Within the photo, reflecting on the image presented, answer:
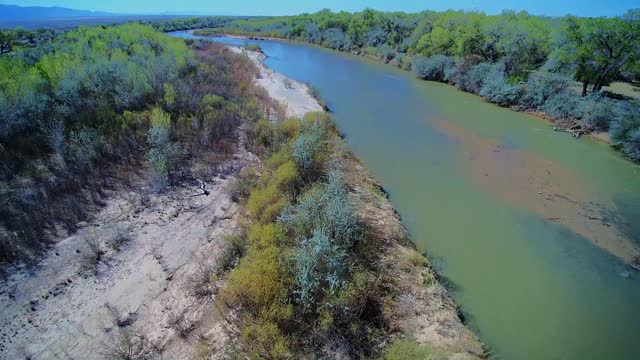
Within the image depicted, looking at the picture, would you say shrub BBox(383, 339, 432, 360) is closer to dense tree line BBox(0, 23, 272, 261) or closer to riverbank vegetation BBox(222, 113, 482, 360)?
riverbank vegetation BBox(222, 113, 482, 360)

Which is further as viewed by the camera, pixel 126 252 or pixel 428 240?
pixel 428 240

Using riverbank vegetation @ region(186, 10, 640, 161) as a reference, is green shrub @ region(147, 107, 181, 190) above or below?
below

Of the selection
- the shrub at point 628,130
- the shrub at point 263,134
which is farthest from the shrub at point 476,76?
the shrub at point 263,134

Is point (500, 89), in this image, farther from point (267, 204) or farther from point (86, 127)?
point (86, 127)

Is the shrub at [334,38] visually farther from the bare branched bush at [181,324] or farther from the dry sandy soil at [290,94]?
the bare branched bush at [181,324]

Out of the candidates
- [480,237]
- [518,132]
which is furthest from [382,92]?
[480,237]

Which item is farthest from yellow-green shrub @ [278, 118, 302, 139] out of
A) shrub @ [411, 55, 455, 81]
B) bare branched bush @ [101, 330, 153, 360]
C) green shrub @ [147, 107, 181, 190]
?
shrub @ [411, 55, 455, 81]

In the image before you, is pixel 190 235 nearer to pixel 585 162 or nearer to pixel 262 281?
pixel 262 281
